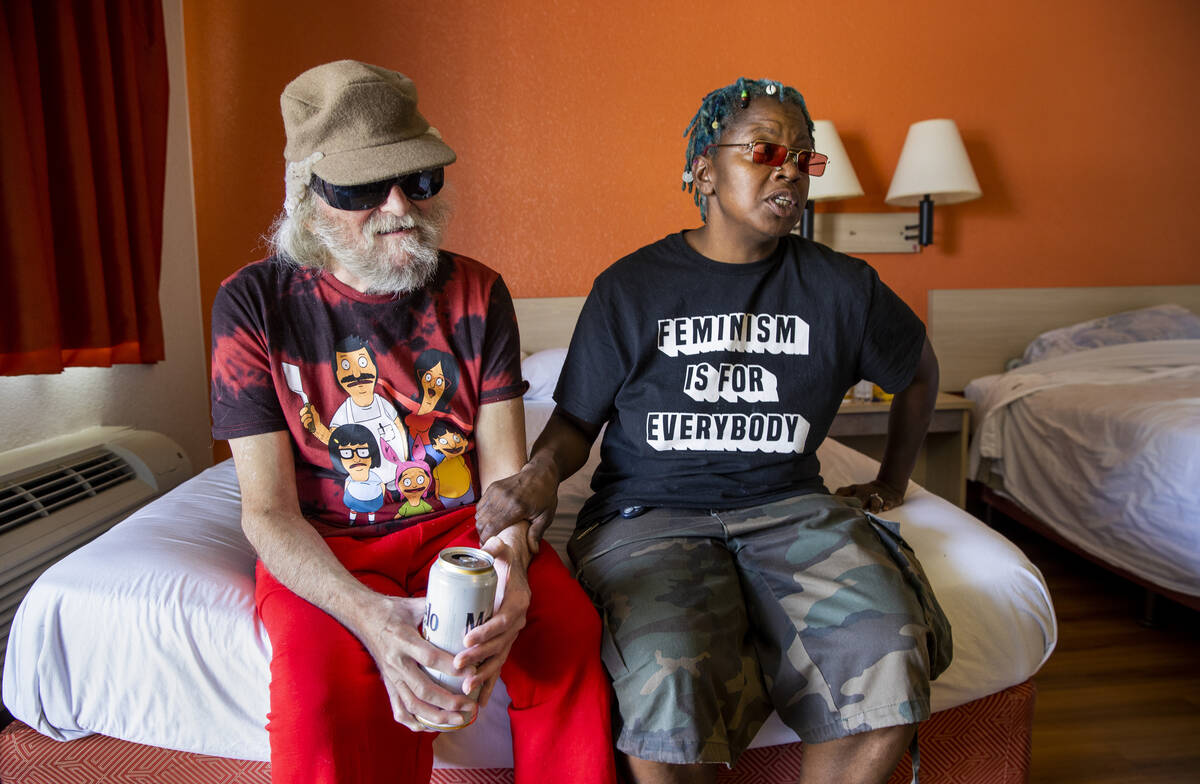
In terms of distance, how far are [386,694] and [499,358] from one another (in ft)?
1.74

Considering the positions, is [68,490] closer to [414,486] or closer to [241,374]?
[241,374]

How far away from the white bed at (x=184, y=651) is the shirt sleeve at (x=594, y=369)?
50cm

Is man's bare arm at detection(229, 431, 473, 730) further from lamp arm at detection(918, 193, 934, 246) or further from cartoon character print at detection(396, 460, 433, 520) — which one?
lamp arm at detection(918, 193, 934, 246)

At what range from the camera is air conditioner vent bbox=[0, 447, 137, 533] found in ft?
5.48

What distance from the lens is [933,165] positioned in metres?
2.95

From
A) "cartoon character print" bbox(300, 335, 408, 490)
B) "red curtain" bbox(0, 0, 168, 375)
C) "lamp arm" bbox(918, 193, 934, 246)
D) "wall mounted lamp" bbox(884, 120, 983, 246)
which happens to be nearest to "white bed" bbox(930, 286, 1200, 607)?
"lamp arm" bbox(918, 193, 934, 246)

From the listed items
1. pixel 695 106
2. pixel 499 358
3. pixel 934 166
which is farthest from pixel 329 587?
pixel 934 166

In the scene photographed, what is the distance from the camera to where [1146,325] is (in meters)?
3.16

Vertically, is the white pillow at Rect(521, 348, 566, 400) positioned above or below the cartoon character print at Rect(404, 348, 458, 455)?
below

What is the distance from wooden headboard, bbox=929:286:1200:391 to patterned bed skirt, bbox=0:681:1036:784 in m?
2.31

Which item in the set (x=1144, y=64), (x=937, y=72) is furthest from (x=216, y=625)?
(x=1144, y=64)

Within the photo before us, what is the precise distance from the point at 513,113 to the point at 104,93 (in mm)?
1362

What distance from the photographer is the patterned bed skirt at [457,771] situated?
116 centimetres

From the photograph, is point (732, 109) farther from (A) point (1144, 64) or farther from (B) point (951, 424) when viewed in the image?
(A) point (1144, 64)
